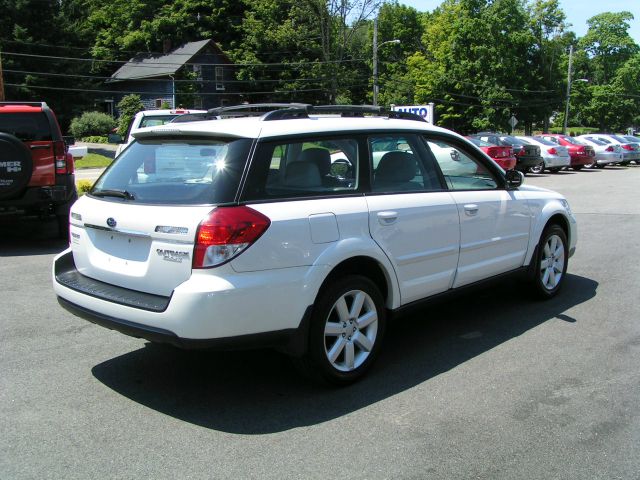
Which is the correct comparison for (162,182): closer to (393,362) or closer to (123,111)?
(393,362)

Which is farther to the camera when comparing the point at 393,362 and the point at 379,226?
the point at 393,362

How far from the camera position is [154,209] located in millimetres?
3580

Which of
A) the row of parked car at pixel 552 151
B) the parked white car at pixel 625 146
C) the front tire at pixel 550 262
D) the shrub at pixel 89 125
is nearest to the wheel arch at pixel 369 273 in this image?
the front tire at pixel 550 262

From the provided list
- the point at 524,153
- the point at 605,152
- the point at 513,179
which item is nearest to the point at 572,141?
the point at 605,152

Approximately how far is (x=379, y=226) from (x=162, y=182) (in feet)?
4.83

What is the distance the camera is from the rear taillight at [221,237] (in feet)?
10.9

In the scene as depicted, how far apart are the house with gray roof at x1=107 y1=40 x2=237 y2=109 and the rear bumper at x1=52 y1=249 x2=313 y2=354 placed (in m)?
48.2

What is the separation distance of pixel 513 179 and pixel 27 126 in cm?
674

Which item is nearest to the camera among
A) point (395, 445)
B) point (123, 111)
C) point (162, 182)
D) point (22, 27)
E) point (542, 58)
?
point (395, 445)

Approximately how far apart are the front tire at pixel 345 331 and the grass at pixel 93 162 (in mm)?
26150

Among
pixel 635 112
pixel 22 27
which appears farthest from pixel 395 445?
pixel 635 112

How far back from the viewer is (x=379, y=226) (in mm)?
4055

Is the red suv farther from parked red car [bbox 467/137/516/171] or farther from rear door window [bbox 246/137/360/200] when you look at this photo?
parked red car [bbox 467/137/516/171]

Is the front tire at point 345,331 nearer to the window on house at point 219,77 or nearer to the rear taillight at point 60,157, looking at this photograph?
the rear taillight at point 60,157
